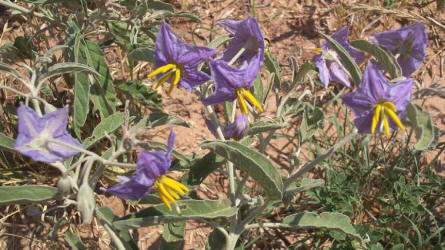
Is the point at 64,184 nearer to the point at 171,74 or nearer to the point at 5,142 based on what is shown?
the point at 5,142

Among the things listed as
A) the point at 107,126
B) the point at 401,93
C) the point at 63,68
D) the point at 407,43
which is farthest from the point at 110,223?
the point at 407,43

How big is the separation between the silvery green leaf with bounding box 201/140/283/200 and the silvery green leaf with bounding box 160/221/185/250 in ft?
1.77

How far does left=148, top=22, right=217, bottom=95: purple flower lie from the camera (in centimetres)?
144

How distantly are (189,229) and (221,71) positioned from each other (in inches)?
46.5

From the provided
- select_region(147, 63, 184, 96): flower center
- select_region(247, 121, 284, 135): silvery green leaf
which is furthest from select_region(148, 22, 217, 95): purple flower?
select_region(247, 121, 284, 135): silvery green leaf

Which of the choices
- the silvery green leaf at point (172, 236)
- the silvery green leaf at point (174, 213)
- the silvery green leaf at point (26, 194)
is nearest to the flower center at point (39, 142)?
the silvery green leaf at point (26, 194)

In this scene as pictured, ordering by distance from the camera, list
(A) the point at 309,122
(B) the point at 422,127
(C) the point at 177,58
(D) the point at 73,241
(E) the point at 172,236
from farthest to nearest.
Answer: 1. (A) the point at 309,122
2. (E) the point at 172,236
3. (D) the point at 73,241
4. (C) the point at 177,58
5. (B) the point at 422,127

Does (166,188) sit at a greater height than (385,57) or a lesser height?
lesser

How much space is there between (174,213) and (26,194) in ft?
1.53

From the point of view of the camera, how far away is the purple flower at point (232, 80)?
4.62 feet

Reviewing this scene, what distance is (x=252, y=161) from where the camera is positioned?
1.34 m

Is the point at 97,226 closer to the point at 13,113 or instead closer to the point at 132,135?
the point at 13,113

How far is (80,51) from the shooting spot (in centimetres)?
186

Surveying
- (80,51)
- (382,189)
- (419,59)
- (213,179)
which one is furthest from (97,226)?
(419,59)
